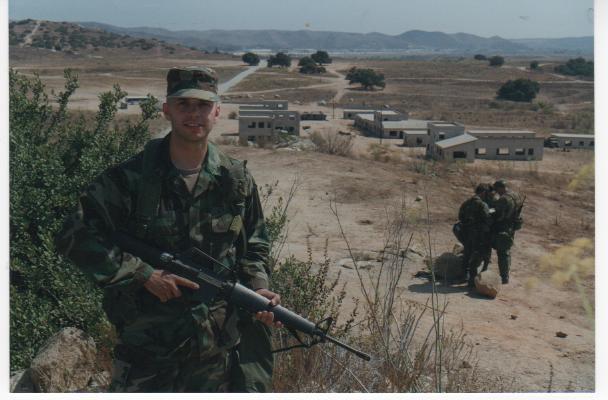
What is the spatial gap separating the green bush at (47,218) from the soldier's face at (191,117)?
2.18 meters

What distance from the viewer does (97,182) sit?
264 centimetres

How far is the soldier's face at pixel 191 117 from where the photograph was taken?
8.84 ft

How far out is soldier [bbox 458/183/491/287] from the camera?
9.23 metres

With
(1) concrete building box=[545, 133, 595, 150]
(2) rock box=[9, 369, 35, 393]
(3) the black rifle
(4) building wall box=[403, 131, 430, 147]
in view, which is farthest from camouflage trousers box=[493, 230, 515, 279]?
(1) concrete building box=[545, 133, 595, 150]

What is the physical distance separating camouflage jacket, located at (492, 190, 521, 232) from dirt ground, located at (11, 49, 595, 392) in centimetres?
98

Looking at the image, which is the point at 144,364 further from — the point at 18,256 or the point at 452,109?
the point at 452,109

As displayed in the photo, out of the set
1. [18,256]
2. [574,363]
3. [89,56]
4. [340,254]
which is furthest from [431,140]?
[89,56]

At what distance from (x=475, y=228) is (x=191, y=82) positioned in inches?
288

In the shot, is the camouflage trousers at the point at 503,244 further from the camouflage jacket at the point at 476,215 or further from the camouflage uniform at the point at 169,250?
the camouflage uniform at the point at 169,250

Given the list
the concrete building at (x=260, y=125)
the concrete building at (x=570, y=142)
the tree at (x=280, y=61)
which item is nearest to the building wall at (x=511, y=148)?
the concrete building at (x=570, y=142)

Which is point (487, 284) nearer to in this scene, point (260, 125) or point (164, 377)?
point (164, 377)

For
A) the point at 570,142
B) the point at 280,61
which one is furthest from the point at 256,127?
the point at 280,61
